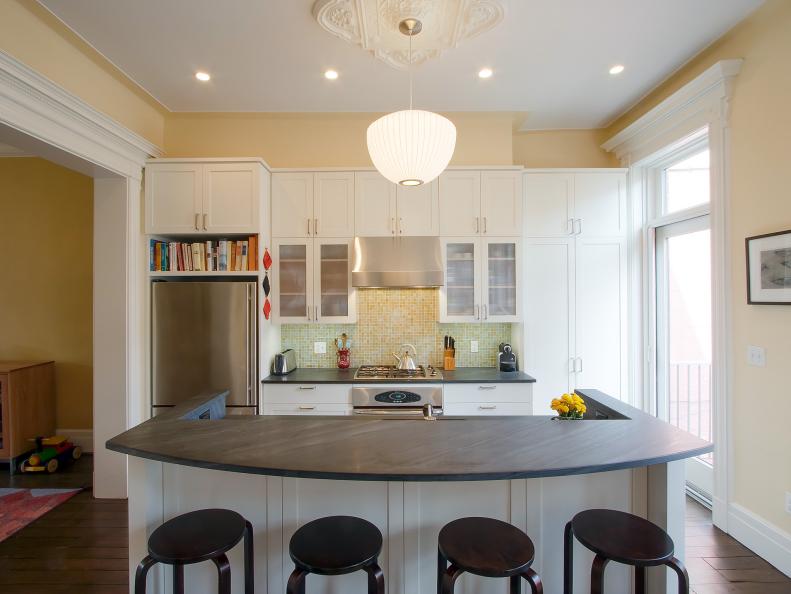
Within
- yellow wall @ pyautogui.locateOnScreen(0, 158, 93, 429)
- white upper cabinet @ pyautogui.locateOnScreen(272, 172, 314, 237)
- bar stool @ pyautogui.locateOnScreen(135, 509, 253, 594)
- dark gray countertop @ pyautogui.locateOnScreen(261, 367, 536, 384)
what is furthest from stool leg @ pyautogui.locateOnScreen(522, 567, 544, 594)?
yellow wall @ pyautogui.locateOnScreen(0, 158, 93, 429)

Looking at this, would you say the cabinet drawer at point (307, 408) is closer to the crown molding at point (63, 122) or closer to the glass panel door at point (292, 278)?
the glass panel door at point (292, 278)

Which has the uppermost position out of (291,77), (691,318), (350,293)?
(291,77)

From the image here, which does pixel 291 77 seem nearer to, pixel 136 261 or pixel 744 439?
pixel 136 261

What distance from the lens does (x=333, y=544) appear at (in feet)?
4.27

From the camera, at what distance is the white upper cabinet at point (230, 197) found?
317 cm

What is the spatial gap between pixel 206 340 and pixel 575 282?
321cm

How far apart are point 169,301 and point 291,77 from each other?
202 centimetres

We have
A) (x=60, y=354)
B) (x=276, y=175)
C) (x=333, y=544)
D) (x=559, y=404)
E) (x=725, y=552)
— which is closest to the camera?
(x=333, y=544)

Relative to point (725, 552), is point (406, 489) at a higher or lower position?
higher

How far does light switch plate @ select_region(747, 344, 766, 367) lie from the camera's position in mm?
2289

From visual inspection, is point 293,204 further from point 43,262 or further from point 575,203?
point 43,262

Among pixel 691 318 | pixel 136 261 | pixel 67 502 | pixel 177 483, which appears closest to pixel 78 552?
pixel 67 502

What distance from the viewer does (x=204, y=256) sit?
322 centimetres

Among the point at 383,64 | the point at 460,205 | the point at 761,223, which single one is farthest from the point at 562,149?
the point at 383,64
